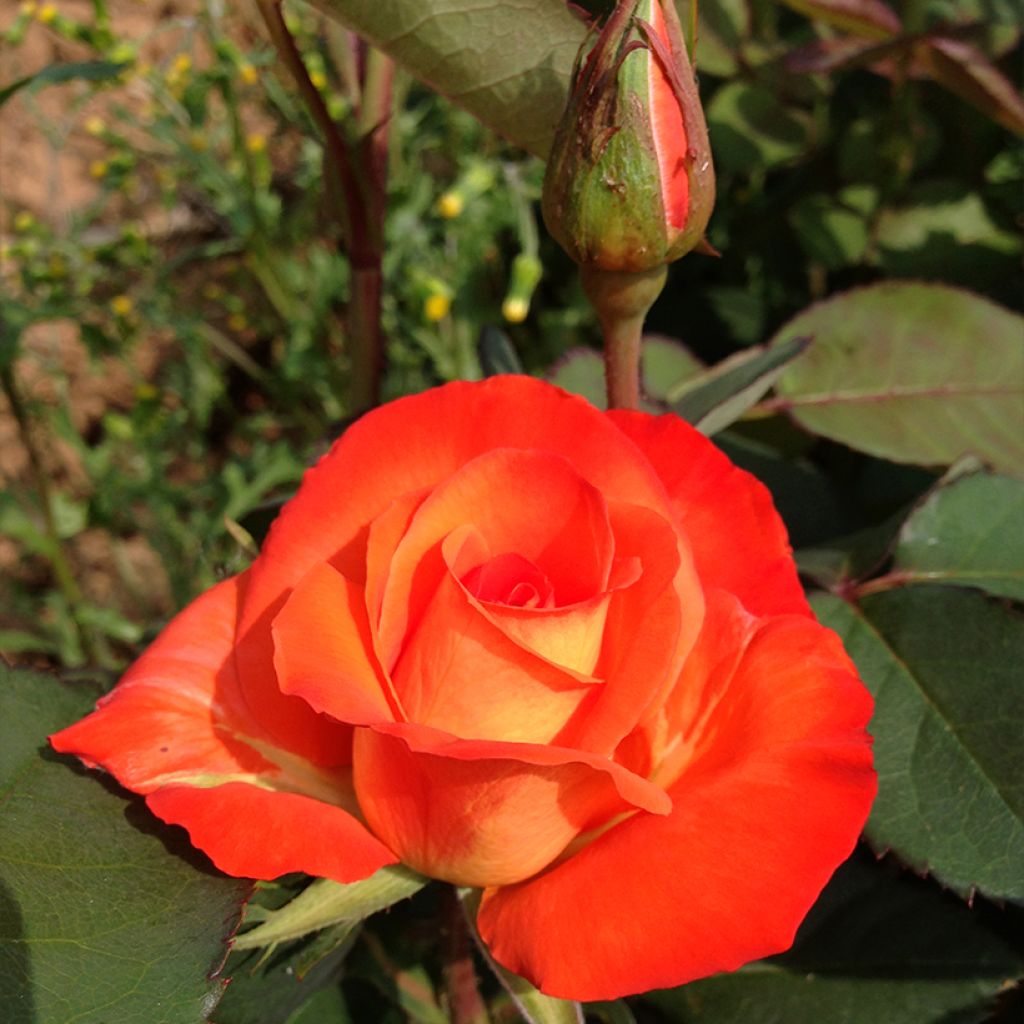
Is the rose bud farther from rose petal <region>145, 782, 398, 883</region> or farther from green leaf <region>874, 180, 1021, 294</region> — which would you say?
green leaf <region>874, 180, 1021, 294</region>

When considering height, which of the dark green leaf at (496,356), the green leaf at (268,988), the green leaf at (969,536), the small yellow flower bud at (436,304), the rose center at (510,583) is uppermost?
the rose center at (510,583)

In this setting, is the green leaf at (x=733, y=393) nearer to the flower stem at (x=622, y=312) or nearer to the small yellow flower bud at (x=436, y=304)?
the flower stem at (x=622, y=312)

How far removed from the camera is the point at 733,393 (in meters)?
0.61

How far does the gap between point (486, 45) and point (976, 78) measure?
511mm

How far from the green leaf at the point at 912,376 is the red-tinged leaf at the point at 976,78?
145 mm

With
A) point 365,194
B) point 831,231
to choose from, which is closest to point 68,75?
point 365,194

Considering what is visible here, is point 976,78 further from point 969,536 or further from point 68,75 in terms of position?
point 68,75

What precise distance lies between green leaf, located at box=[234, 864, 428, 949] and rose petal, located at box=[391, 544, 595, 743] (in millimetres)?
85

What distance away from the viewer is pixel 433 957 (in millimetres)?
647

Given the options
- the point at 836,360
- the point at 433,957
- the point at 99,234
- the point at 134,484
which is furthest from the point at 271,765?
the point at 99,234

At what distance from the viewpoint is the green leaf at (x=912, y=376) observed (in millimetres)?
741

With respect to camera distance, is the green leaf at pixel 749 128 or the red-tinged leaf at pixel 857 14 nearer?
the red-tinged leaf at pixel 857 14

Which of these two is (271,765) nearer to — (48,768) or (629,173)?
(48,768)

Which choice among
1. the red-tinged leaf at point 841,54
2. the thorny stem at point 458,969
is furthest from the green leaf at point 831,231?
the thorny stem at point 458,969
